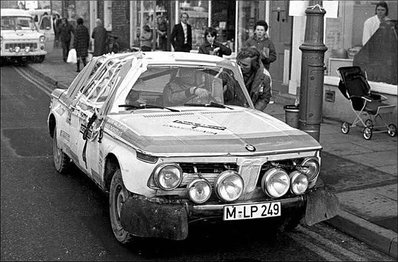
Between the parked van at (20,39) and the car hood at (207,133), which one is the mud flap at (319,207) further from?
the parked van at (20,39)

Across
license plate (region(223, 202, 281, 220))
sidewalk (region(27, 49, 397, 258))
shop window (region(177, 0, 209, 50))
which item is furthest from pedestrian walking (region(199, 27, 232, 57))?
shop window (region(177, 0, 209, 50))

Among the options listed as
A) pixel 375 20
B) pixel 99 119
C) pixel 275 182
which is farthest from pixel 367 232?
pixel 375 20

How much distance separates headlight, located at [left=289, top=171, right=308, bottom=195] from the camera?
507 centimetres

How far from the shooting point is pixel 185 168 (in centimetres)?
486

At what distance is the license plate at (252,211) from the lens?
15.9ft

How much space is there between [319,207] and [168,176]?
4.66 feet

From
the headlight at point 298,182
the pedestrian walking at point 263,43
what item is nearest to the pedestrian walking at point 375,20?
the pedestrian walking at point 263,43

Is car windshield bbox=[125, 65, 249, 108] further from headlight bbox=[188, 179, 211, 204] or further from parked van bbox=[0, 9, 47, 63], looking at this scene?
parked van bbox=[0, 9, 47, 63]

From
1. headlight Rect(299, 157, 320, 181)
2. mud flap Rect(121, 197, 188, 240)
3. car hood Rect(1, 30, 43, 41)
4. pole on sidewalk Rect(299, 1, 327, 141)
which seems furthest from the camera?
car hood Rect(1, 30, 43, 41)

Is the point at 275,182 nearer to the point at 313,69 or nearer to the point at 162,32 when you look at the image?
the point at 313,69

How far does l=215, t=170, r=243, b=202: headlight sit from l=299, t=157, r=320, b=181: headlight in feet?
2.20

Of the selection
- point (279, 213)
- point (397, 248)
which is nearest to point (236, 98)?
point (279, 213)

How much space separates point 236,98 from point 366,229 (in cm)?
190

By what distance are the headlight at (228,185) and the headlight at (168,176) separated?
1.02 ft
